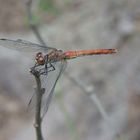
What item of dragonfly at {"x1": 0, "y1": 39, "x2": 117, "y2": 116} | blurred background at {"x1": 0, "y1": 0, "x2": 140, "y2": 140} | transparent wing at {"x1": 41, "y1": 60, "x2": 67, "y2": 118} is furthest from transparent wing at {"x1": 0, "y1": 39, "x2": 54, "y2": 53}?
blurred background at {"x1": 0, "y1": 0, "x2": 140, "y2": 140}

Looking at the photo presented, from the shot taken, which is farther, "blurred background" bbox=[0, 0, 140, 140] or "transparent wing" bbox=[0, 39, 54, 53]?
"blurred background" bbox=[0, 0, 140, 140]

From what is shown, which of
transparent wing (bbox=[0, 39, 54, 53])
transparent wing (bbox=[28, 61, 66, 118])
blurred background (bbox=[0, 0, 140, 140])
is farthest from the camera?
blurred background (bbox=[0, 0, 140, 140])

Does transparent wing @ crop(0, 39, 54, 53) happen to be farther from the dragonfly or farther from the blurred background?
the blurred background

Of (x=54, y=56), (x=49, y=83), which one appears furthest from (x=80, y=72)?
(x=49, y=83)

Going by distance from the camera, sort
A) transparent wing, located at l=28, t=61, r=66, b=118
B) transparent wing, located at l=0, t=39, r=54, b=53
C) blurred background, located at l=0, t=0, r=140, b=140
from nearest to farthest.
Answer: transparent wing, located at l=28, t=61, r=66, b=118
transparent wing, located at l=0, t=39, r=54, b=53
blurred background, located at l=0, t=0, r=140, b=140

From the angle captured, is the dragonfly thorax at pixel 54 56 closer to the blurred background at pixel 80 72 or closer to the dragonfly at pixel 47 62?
the dragonfly at pixel 47 62

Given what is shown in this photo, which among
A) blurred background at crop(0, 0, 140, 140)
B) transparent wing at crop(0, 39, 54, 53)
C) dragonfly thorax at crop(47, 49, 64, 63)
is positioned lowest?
dragonfly thorax at crop(47, 49, 64, 63)

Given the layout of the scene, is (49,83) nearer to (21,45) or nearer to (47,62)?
(47,62)

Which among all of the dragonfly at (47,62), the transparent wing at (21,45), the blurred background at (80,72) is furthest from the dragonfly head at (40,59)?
the blurred background at (80,72)

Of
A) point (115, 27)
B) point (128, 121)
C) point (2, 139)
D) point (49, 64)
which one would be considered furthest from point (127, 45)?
point (49, 64)
